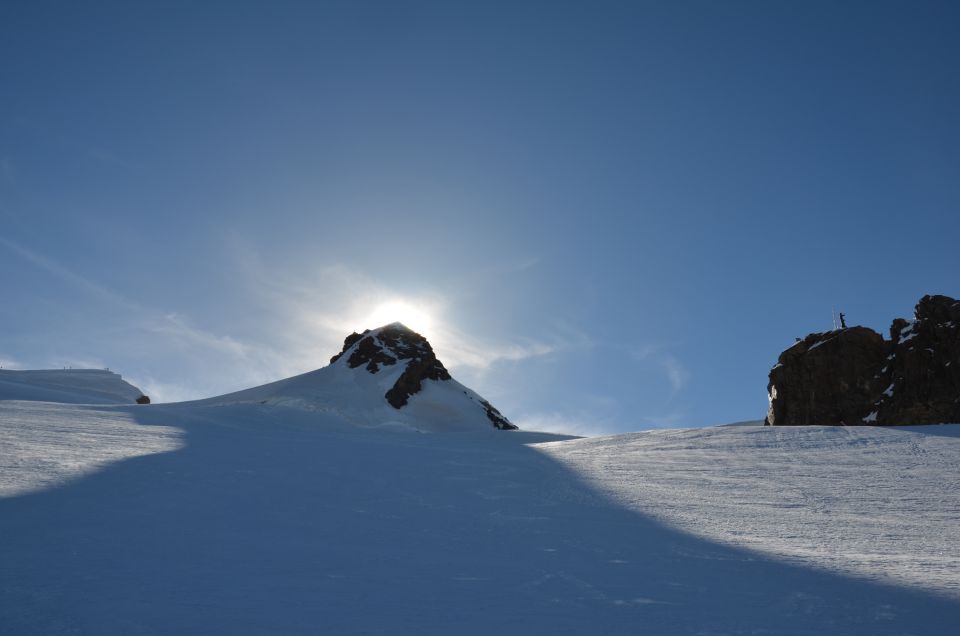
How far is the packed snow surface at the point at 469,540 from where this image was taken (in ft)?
15.2

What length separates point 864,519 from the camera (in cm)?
835

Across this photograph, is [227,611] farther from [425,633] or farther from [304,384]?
[304,384]

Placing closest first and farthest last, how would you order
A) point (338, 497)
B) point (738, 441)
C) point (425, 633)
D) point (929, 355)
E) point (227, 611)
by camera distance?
point (425, 633) → point (227, 611) → point (338, 497) → point (738, 441) → point (929, 355)

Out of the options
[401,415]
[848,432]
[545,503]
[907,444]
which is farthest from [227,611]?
[401,415]

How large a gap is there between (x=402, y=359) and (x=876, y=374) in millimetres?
54652

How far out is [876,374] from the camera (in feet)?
114

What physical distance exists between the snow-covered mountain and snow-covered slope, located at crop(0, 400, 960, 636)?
42.9 m

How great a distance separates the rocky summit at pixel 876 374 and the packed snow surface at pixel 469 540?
76.2 ft

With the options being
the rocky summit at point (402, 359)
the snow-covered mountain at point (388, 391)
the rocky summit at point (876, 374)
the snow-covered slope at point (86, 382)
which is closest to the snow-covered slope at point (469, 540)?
the rocky summit at point (876, 374)

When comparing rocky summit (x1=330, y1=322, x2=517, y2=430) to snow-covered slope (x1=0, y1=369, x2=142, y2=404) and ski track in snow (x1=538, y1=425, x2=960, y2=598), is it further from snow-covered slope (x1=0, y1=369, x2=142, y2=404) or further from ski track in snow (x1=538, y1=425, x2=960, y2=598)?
ski track in snow (x1=538, y1=425, x2=960, y2=598)

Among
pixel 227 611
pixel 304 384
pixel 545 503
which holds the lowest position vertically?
pixel 227 611

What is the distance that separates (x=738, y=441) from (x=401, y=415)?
48792mm

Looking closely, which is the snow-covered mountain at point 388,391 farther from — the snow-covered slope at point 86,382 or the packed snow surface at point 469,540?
the packed snow surface at point 469,540

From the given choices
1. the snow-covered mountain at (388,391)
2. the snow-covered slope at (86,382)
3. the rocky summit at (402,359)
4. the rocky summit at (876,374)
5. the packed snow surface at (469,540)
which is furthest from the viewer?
the rocky summit at (402,359)
